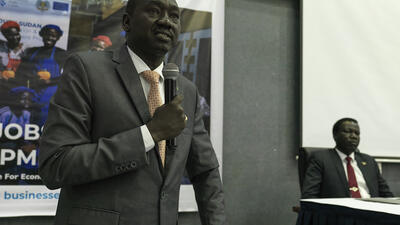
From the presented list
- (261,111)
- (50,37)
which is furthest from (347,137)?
(50,37)

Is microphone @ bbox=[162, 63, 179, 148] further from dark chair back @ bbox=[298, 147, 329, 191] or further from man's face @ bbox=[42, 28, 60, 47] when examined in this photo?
dark chair back @ bbox=[298, 147, 329, 191]

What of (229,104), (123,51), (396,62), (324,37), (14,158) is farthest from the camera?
(396,62)

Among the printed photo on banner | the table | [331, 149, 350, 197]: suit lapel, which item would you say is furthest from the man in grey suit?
[331, 149, 350, 197]: suit lapel

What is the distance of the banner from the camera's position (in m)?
2.97

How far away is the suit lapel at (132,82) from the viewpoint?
45.1 inches

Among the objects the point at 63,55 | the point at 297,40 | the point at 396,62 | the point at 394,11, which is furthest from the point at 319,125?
the point at 63,55

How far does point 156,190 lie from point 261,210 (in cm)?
290

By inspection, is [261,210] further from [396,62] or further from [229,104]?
[396,62]

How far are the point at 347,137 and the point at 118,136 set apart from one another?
2884mm

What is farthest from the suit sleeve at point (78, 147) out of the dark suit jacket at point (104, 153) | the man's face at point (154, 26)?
the man's face at point (154, 26)

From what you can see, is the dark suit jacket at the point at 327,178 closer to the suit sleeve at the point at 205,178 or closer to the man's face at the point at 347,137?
the man's face at the point at 347,137

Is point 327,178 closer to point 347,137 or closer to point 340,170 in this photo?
point 340,170

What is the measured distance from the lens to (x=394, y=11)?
177 inches

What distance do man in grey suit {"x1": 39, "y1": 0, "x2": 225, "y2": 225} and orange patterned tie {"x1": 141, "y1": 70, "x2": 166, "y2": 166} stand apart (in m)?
0.01
